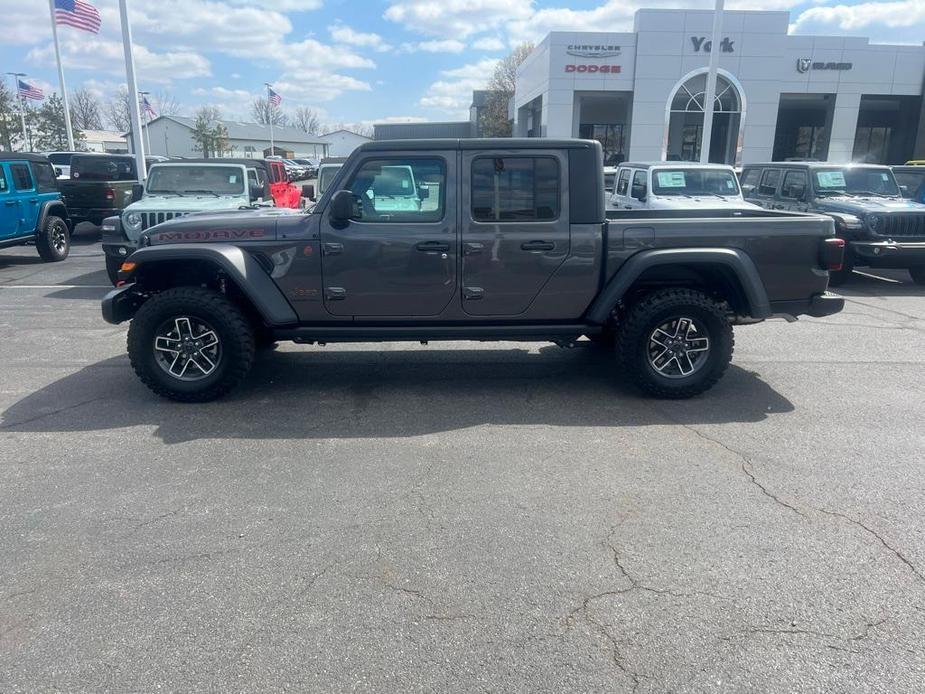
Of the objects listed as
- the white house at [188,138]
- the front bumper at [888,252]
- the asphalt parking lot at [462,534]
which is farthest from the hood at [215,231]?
the white house at [188,138]

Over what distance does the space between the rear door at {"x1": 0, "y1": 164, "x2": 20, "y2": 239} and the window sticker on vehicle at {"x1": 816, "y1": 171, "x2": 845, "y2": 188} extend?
530 inches

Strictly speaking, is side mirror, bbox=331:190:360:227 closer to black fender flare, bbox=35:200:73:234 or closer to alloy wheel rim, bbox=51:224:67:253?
black fender flare, bbox=35:200:73:234

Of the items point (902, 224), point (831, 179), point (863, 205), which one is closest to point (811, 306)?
point (902, 224)

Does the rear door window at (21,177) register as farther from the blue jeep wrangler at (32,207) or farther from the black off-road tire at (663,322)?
the black off-road tire at (663,322)

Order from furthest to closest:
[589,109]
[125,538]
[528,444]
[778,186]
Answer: [589,109]
[778,186]
[528,444]
[125,538]

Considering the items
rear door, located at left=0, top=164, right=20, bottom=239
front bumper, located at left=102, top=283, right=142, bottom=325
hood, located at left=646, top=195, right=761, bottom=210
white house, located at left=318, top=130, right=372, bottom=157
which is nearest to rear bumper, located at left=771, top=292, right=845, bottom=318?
front bumper, located at left=102, top=283, right=142, bottom=325

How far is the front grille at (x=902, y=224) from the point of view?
10461mm

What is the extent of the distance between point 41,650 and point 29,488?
1.66 meters

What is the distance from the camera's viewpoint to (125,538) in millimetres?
3539

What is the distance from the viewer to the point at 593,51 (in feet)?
98.9

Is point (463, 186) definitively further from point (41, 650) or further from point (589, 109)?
point (589, 109)

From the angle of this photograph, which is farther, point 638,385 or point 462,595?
point 638,385

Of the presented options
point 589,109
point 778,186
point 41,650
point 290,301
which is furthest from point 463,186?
point 589,109

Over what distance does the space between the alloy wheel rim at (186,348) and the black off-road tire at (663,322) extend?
3195 mm
